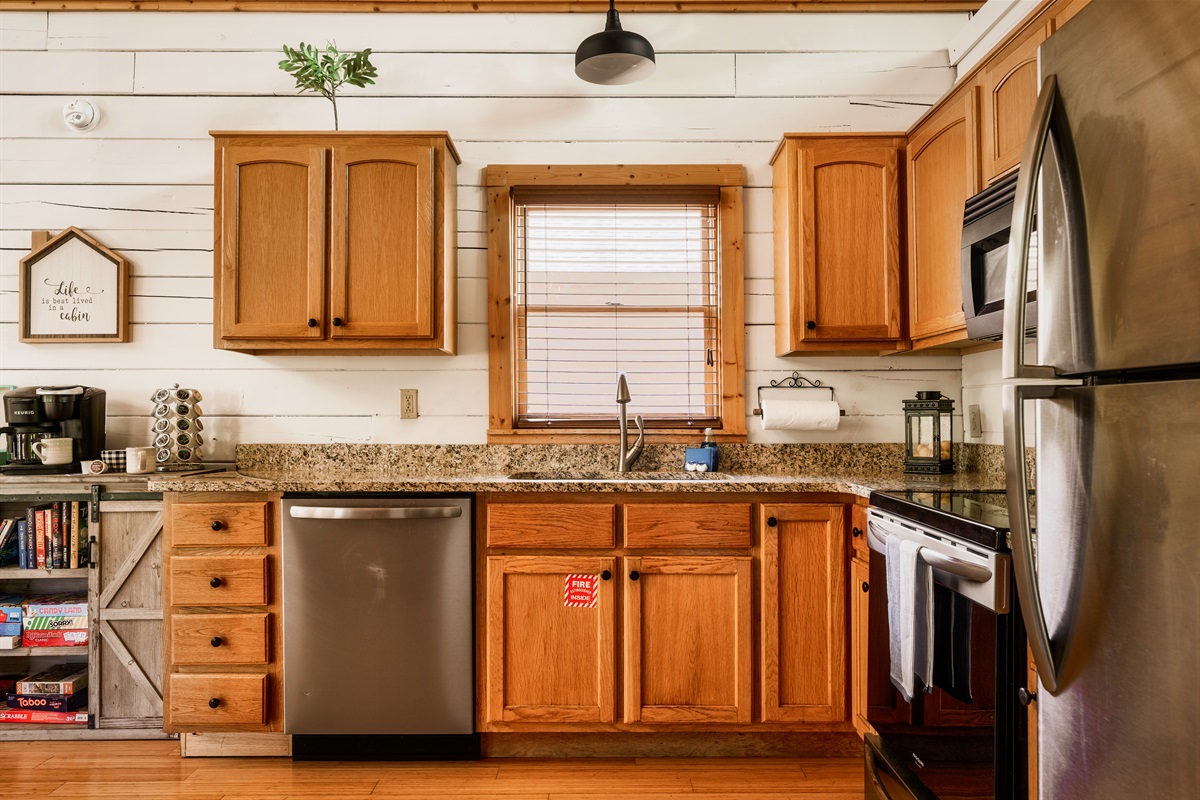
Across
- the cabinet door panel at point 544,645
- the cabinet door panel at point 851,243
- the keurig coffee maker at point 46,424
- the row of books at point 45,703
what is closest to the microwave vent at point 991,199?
the cabinet door panel at point 851,243

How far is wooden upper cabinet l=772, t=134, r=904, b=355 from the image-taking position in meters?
2.70

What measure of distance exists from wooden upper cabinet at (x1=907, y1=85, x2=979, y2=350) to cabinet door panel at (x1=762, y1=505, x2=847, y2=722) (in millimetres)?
770

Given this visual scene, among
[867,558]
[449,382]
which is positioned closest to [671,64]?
[449,382]

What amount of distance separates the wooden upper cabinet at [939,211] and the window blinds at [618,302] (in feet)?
2.56

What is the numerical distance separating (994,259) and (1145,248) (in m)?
1.25

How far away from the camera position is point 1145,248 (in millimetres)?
860

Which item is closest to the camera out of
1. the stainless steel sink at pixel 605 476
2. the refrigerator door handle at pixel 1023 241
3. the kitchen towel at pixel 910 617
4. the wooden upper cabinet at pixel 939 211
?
the refrigerator door handle at pixel 1023 241

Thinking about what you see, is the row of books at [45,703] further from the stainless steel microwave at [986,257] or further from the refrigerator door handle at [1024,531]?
the stainless steel microwave at [986,257]

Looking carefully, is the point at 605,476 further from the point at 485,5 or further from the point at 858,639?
the point at 485,5

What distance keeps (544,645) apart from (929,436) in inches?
66.8

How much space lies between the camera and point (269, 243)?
267 centimetres

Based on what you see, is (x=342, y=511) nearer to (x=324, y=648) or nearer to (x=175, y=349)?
(x=324, y=648)

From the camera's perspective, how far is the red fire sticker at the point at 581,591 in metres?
2.36

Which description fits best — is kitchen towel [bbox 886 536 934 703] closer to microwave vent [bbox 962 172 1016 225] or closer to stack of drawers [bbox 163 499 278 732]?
microwave vent [bbox 962 172 1016 225]
